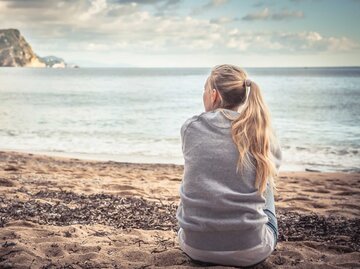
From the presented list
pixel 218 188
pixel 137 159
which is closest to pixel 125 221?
pixel 218 188

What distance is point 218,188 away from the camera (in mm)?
3086

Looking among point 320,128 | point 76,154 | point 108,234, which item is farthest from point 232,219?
point 320,128

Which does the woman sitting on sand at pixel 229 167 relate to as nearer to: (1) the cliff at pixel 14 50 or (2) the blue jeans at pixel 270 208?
(2) the blue jeans at pixel 270 208

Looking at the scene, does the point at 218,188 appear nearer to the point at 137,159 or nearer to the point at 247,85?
the point at 247,85

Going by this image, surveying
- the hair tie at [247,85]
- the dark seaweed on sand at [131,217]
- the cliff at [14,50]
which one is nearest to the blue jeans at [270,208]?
the hair tie at [247,85]

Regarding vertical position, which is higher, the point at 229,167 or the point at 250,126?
the point at 250,126

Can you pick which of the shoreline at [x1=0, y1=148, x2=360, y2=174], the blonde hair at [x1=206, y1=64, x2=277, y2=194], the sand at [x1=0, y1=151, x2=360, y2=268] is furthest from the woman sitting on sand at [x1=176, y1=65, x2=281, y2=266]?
the shoreline at [x1=0, y1=148, x2=360, y2=174]

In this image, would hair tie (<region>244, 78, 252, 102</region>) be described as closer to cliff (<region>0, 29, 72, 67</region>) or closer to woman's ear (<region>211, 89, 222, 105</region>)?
woman's ear (<region>211, 89, 222, 105</region>)

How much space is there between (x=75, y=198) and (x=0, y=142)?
11.4 metres

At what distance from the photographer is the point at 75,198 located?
21.8 ft

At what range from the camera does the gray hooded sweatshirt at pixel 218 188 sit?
3072 mm

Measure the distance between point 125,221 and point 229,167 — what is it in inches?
111

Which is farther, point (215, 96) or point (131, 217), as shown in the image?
point (131, 217)

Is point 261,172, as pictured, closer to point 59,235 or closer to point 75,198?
point 59,235
